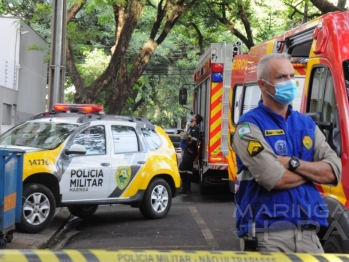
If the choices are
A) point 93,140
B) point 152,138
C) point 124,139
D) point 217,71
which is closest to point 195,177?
point 217,71

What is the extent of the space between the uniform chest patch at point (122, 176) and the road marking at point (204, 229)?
1.40m

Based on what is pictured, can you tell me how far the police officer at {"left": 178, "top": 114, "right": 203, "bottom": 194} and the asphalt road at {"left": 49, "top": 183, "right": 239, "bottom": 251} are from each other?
2.10 metres

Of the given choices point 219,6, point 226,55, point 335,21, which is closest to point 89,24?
point 219,6

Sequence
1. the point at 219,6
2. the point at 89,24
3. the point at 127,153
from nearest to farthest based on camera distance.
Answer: the point at 127,153
the point at 219,6
the point at 89,24

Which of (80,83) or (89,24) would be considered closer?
(80,83)

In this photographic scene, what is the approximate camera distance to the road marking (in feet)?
28.4

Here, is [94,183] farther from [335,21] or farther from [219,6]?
[219,6]

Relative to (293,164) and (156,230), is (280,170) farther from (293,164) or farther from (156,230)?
(156,230)

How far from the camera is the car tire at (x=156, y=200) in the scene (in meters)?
10.7

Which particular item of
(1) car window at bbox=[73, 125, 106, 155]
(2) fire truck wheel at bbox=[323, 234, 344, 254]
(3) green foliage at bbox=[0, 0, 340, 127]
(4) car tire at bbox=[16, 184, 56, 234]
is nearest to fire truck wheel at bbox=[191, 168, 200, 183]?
(3) green foliage at bbox=[0, 0, 340, 127]

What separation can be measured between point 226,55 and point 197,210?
11.2ft

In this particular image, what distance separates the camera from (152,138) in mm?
11195

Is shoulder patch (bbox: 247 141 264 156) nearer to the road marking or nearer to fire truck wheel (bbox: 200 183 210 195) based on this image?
the road marking

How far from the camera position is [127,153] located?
412 inches
